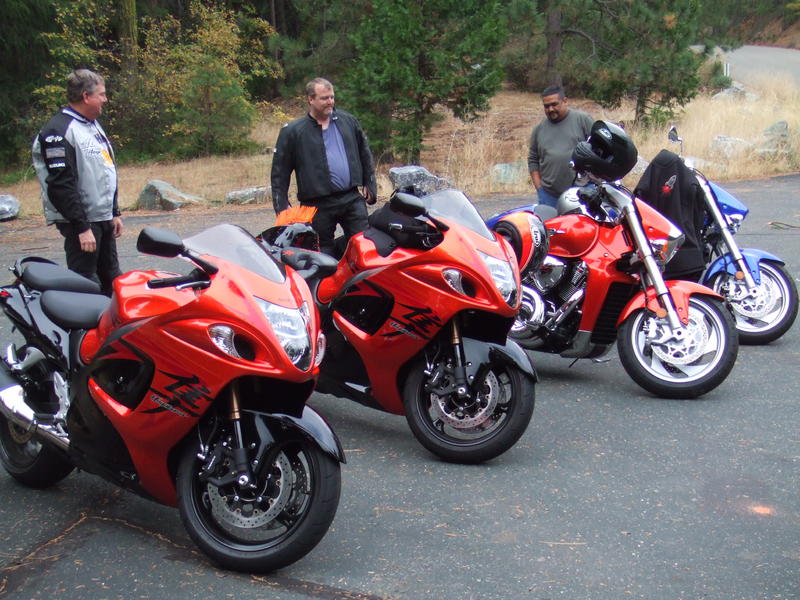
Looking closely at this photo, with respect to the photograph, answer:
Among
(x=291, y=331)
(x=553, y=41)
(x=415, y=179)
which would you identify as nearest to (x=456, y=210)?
(x=291, y=331)

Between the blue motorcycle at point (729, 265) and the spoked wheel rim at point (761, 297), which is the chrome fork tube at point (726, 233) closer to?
the blue motorcycle at point (729, 265)

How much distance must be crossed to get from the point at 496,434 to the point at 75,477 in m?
2.10

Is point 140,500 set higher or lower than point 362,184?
lower

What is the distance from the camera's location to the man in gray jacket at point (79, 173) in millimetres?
6012

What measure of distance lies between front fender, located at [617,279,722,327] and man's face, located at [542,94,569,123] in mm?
3079

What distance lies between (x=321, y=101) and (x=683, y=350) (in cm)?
329

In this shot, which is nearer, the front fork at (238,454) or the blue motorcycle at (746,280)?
the front fork at (238,454)

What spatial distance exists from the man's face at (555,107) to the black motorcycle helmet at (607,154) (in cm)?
248

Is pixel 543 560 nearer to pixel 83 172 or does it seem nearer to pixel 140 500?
pixel 140 500

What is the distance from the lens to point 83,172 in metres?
6.23

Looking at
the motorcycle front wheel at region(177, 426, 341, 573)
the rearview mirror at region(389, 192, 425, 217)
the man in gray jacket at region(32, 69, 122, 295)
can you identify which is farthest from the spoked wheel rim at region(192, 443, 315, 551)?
the man in gray jacket at region(32, 69, 122, 295)

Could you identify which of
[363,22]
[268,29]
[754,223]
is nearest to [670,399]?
[754,223]

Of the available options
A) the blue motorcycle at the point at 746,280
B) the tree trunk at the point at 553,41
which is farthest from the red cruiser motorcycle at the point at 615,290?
the tree trunk at the point at 553,41

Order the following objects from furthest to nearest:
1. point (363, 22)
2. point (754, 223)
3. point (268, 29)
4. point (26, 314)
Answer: point (268, 29) → point (363, 22) → point (754, 223) → point (26, 314)
